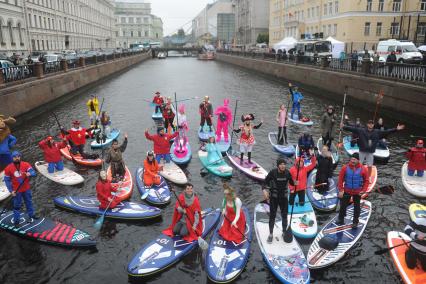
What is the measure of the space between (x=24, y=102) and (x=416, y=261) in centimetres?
2400

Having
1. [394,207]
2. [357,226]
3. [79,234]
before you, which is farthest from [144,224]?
[394,207]

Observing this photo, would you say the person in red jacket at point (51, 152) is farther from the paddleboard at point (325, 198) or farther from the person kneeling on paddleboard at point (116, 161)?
the paddleboard at point (325, 198)

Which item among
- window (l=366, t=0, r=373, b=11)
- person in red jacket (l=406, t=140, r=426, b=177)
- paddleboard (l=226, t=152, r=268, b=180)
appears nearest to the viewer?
person in red jacket (l=406, t=140, r=426, b=177)

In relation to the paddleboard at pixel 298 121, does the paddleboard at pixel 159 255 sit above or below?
below

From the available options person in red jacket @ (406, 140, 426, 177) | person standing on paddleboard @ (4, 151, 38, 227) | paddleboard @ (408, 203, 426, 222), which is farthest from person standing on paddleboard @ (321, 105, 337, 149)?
person standing on paddleboard @ (4, 151, 38, 227)

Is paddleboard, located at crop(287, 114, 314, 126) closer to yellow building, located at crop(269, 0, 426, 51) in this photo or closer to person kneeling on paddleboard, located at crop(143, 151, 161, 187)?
person kneeling on paddleboard, located at crop(143, 151, 161, 187)

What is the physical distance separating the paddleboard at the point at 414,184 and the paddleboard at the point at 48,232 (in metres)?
10.7

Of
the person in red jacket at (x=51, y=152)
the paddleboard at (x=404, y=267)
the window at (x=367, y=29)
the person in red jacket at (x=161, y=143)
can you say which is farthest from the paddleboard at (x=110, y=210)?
the window at (x=367, y=29)

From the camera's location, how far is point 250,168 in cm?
1415

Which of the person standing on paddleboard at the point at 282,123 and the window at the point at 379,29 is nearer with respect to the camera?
the person standing on paddleboard at the point at 282,123

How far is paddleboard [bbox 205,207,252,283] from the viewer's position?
25.9 ft

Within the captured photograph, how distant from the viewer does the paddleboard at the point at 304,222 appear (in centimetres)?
947

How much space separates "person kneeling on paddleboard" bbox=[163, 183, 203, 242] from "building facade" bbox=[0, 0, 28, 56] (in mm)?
49389

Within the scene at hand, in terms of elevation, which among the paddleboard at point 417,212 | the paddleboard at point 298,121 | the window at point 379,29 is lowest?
the paddleboard at point 298,121
